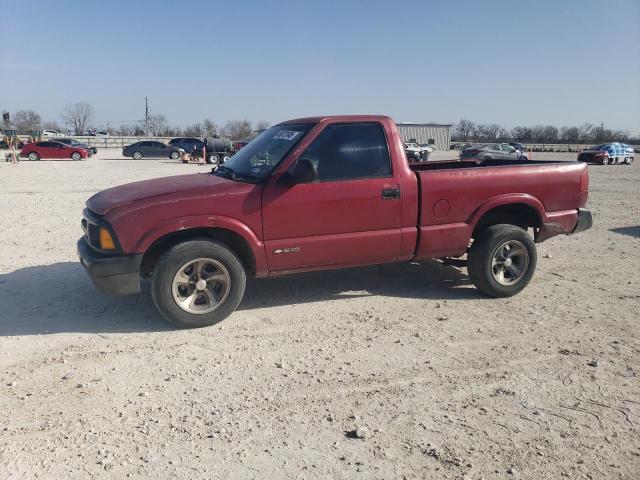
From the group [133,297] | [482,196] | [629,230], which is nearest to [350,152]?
[482,196]

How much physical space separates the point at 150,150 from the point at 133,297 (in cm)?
3680

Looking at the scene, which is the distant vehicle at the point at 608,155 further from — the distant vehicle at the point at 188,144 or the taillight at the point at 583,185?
the taillight at the point at 583,185

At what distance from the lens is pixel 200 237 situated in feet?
15.8

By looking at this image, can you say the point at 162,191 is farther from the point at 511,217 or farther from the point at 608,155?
the point at 608,155

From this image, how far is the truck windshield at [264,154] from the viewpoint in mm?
5031

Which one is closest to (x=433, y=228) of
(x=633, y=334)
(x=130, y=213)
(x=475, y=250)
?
(x=475, y=250)

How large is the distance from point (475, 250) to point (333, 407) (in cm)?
288

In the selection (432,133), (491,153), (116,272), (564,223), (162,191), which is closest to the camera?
(116,272)

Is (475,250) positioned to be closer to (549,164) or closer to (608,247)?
(549,164)

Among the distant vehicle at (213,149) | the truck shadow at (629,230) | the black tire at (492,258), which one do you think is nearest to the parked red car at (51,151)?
the distant vehicle at (213,149)

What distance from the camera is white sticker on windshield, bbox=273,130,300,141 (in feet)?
17.1

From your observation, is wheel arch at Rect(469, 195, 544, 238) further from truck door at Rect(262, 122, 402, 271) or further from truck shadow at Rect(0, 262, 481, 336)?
truck door at Rect(262, 122, 402, 271)

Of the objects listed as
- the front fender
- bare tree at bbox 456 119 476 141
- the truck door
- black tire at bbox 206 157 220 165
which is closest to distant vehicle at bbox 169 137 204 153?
black tire at bbox 206 157 220 165

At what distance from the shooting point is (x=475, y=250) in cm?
564
